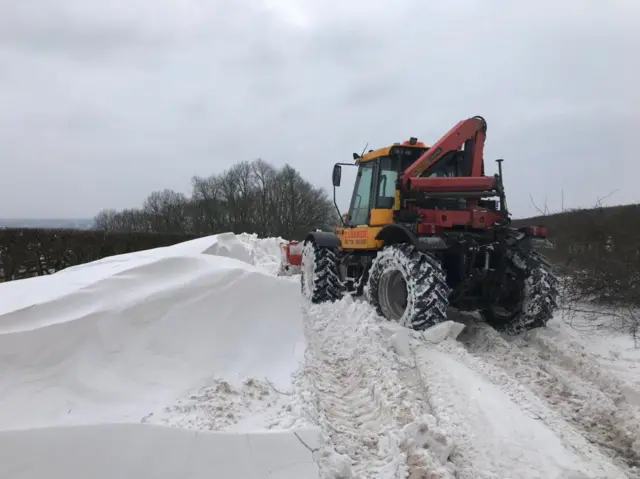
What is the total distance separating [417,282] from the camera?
532 cm

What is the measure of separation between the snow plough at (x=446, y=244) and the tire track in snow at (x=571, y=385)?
0.51 meters

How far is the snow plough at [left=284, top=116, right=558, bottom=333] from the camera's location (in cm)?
552

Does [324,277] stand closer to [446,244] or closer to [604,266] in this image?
[446,244]

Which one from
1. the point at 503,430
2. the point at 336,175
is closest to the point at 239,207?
the point at 336,175

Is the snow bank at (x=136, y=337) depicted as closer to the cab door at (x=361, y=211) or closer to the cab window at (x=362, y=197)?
the cab door at (x=361, y=211)

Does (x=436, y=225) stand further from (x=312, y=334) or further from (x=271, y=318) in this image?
(x=271, y=318)

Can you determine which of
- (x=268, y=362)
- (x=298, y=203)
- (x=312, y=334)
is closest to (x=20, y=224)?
(x=312, y=334)

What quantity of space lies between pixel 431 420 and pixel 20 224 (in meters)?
12.7

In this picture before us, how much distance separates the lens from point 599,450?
3.01 meters

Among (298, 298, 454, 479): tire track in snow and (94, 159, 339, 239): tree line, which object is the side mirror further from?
(94, 159, 339, 239): tree line

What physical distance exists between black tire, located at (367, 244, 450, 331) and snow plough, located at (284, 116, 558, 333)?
11 millimetres

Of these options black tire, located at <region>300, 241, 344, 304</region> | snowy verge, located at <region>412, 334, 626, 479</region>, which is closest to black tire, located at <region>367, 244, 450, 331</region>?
snowy verge, located at <region>412, 334, 626, 479</region>

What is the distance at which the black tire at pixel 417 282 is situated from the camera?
5.21 meters

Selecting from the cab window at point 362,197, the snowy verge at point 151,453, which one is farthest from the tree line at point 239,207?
the snowy verge at point 151,453
